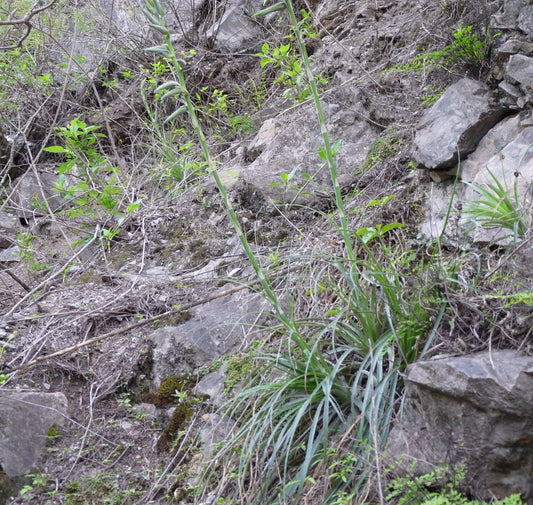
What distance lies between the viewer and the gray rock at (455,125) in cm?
316

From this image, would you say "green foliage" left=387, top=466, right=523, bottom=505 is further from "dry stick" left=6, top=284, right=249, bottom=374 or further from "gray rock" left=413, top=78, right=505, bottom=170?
"gray rock" left=413, top=78, right=505, bottom=170

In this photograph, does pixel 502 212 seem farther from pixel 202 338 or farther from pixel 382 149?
pixel 202 338

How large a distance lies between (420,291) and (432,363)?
0.40m

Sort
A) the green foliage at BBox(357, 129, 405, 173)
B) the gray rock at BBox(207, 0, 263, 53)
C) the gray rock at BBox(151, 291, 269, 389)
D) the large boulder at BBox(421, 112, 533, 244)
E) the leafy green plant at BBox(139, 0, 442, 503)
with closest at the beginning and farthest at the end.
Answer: the leafy green plant at BBox(139, 0, 442, 503) < the large boulder at BBox(421, 112, 533, 244) < the gray rock at BBox(151, 291, 269, 389) < the green foliage at BBox(357, 129, 405, 173) < the gray rock at BBox(207, 0, 263, 53)

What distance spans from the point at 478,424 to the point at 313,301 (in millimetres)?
1239

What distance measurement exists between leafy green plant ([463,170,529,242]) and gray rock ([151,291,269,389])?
1316mm

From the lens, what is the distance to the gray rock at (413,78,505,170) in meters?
3.16

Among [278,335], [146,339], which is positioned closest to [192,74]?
[146,339]

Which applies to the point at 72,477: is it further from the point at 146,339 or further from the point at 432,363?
the point at 432,363

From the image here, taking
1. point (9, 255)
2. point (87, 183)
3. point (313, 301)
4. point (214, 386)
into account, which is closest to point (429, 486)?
point (313, 301)

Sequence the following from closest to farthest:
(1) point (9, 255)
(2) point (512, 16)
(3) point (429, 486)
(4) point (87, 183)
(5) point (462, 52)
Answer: (3) point (429, 486), (2) point (512, 16), (5) point (462, 52), (4) point (87, 183), (1) point (9, 255)

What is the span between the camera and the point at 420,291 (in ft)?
7.70

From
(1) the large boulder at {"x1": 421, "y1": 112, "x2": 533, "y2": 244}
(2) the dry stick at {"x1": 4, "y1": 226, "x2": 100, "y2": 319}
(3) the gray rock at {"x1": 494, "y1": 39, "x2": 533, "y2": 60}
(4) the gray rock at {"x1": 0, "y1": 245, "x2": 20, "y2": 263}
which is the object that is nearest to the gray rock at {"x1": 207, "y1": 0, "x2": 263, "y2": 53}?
(2) the dry stick at {"x1": 4, "y1": 226, "x2": 100, "y2": 319}

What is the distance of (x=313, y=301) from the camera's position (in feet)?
9.89
